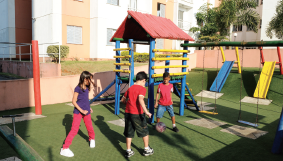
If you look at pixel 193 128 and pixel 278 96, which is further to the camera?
pixel 278 96

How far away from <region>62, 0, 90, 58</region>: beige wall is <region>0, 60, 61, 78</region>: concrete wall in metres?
4.34

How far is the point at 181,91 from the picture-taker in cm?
804

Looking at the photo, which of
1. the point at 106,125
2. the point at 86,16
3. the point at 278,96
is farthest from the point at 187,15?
the point at 106,125

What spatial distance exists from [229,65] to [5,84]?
1210 cm

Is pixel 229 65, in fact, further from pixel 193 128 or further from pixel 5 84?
pixel 5 84

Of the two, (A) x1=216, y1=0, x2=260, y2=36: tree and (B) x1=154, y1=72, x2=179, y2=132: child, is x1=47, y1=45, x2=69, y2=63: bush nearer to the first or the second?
(B) x1=154, y1=72, x2=179, y2=132: child

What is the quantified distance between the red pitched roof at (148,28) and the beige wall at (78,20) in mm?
11991

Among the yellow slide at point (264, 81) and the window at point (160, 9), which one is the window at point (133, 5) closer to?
the window at point (160, 9)

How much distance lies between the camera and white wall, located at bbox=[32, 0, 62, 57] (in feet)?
60.7

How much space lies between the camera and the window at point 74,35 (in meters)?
19.2

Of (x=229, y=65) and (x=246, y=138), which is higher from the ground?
(x=229, y=65)

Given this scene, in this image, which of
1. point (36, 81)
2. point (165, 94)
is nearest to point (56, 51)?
point (36, 81)

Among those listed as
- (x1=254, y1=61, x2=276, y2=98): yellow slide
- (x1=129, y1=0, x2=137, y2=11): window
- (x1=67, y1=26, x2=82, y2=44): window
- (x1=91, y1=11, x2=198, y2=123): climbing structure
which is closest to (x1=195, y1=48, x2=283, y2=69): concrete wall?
(x1=254, y1=61, x2=276, y2=98): yellow slide

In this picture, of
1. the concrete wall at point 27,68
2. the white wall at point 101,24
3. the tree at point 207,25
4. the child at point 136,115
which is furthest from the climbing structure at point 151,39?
the tree at point 207,25
